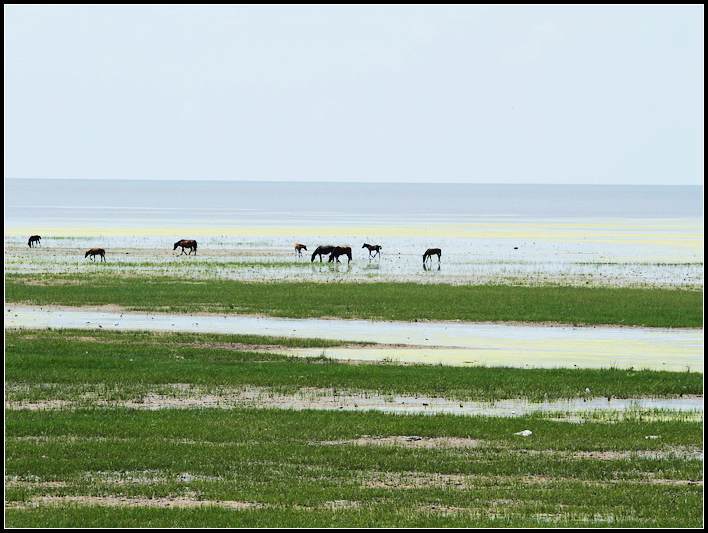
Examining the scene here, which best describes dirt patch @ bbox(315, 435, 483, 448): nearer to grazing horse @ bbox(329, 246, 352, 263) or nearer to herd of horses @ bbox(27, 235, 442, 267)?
herd of horses @ bbox(27, 235, 442, 267)

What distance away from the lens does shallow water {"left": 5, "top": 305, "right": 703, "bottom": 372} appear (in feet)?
109

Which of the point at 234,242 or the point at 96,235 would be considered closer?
the point at 234,242

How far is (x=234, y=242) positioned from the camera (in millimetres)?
90312

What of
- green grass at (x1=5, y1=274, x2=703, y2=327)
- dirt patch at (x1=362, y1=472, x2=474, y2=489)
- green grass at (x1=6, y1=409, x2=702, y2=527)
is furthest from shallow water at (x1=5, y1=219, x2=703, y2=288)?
dirt patch at (x1=362, y1=472, x2=474, y2=489)

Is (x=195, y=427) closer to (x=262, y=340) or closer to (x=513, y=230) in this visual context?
(x=262, y=340)

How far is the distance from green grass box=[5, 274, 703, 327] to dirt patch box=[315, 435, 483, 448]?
2160 centimetres

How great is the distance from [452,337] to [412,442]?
1744cm

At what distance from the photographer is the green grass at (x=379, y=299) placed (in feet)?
145

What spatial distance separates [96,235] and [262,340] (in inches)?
2522

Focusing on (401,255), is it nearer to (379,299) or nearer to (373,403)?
(379,299)

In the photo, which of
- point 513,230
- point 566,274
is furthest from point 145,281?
point 513,230

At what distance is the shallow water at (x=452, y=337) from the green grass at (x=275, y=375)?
188cm

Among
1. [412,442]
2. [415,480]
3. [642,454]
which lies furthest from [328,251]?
[415,480]

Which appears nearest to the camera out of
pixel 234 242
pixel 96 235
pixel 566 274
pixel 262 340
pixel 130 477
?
pixel 130 477
